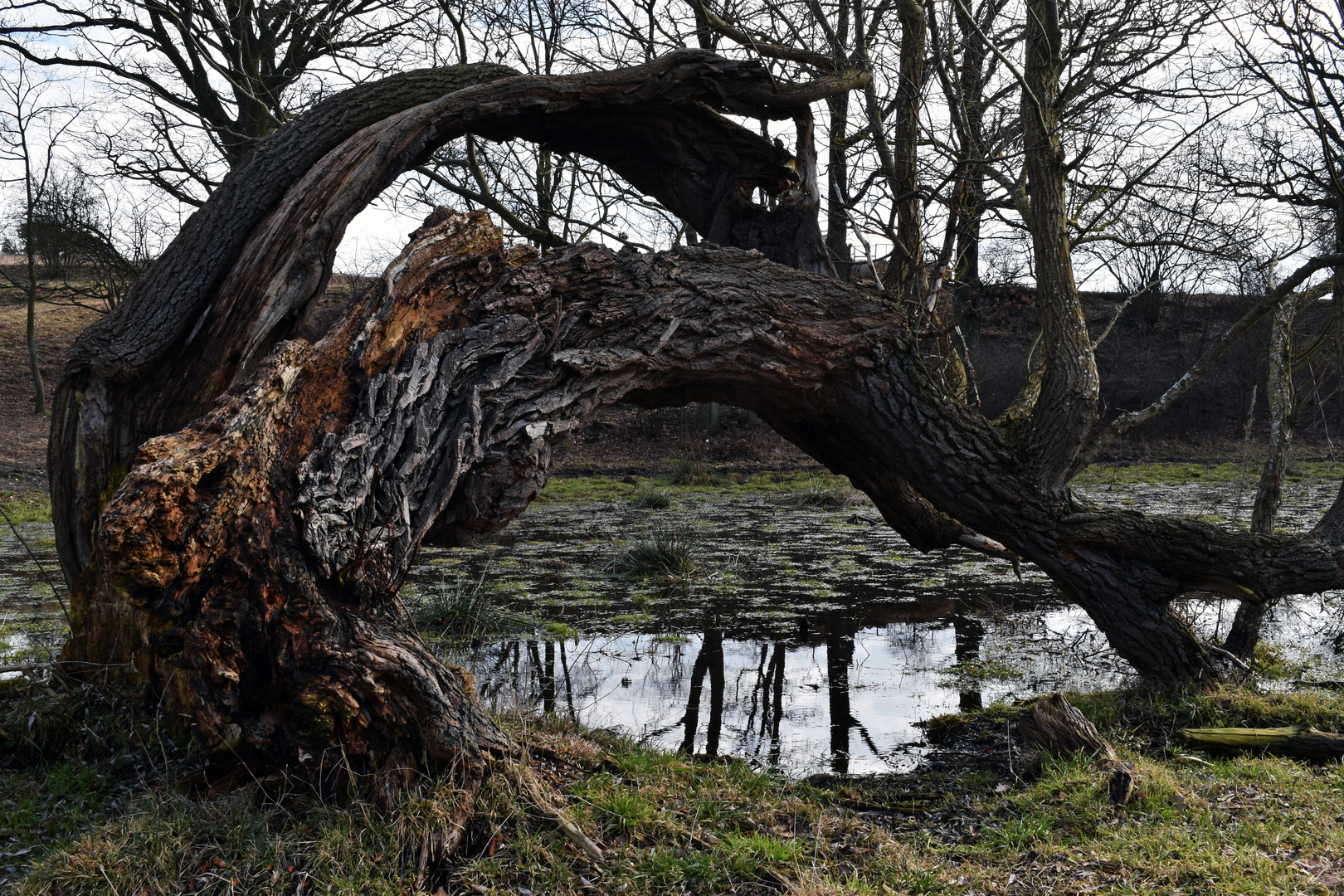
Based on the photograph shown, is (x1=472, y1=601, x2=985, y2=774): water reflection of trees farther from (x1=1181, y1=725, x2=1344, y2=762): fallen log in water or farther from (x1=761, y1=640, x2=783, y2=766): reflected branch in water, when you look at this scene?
(x1=1181, y1=725, x2=1344, y2=762): fallen log in water

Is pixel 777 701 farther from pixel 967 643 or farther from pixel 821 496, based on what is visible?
pixel 821 496

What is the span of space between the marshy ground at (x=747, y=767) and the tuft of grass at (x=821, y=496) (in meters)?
4.91

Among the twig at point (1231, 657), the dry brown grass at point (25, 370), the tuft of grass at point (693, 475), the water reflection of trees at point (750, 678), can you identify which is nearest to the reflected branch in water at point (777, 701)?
the water reflection of trees at point (750, 678)

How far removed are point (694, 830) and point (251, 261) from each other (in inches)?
120

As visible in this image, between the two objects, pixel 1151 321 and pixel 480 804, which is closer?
pixel 480 804

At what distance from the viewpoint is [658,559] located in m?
8.38

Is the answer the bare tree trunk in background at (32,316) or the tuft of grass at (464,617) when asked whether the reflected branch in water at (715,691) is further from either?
the bare tree trunk in background at (32,316)

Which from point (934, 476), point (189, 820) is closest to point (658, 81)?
point (934, 476)

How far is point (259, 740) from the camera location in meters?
2.88

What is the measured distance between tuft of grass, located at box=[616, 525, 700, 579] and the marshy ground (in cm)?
3

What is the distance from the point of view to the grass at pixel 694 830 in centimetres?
266

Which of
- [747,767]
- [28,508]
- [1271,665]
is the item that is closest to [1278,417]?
[1271,665]

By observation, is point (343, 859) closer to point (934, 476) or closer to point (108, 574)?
point (108, 574)

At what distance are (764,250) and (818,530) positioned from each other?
6384 mm
